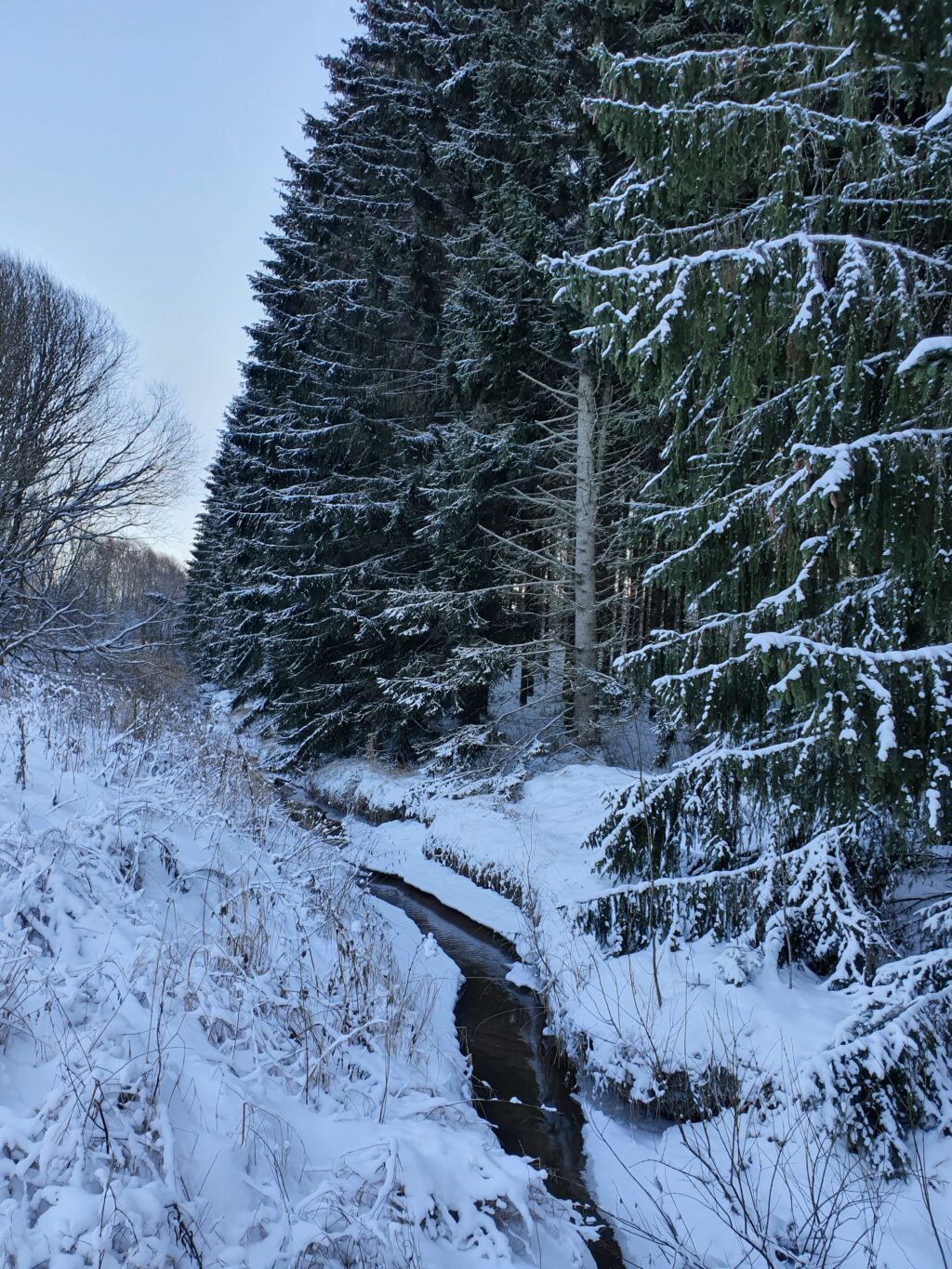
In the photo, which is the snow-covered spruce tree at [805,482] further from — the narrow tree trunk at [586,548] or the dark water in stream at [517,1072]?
the narrow tree trunk at [586,548]

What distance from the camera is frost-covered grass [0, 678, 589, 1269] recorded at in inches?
79.3

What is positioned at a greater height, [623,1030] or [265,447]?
[265,447]

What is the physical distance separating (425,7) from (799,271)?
14.4 metres

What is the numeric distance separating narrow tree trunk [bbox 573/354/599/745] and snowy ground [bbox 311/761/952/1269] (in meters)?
3.54

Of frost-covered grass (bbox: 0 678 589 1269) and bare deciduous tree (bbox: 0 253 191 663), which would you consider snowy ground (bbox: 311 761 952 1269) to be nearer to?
frost-covered grass (bbox: 0 678 589 1269)

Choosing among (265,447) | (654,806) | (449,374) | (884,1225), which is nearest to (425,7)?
(449,374)

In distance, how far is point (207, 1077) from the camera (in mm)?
2619

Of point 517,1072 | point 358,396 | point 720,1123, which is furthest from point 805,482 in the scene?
point 358,396

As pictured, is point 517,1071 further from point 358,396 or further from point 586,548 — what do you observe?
point 358,396

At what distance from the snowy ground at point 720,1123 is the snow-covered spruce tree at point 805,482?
209mm

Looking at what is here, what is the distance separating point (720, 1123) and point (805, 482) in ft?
10.8

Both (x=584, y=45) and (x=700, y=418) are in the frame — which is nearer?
(x=700, y=418)

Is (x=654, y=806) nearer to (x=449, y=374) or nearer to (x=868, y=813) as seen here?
(x=868, y=813)

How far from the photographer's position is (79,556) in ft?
38.1
